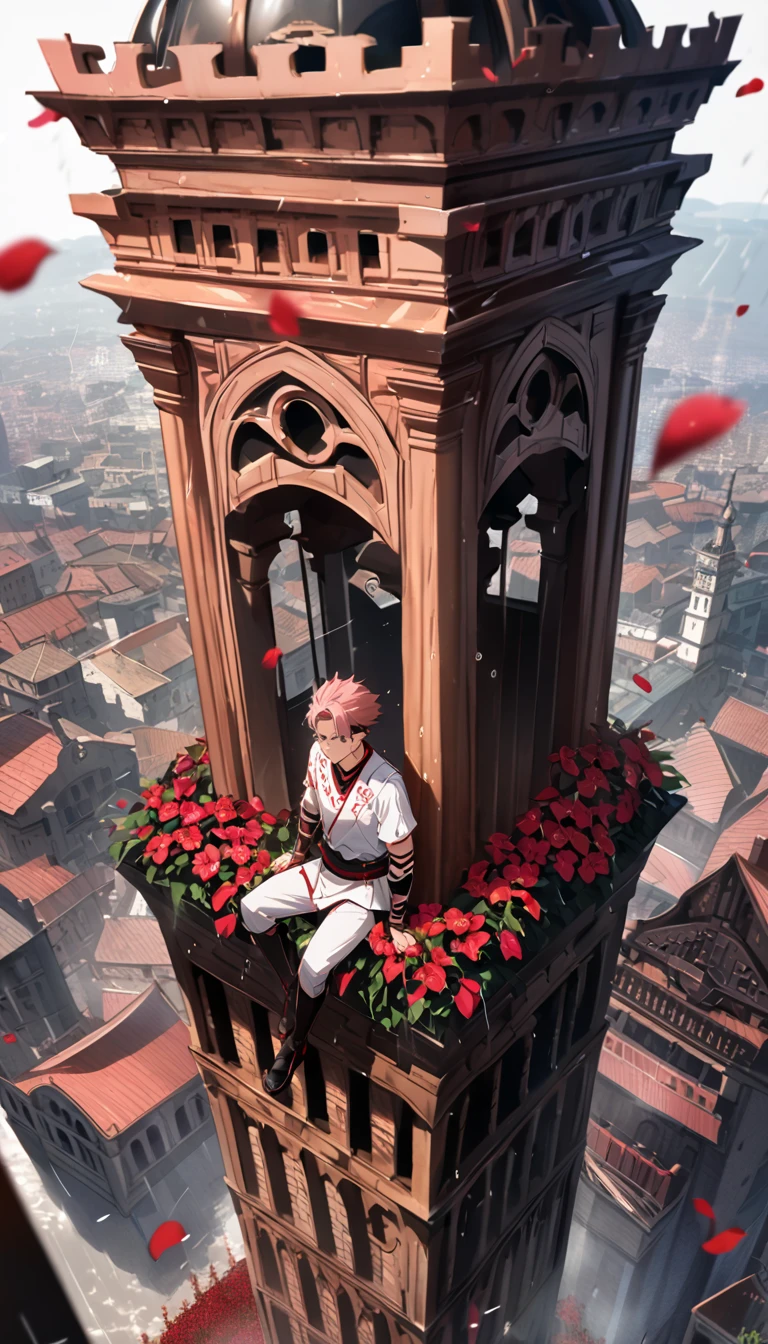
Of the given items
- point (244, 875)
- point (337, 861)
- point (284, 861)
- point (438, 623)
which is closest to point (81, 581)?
point (244, 875)

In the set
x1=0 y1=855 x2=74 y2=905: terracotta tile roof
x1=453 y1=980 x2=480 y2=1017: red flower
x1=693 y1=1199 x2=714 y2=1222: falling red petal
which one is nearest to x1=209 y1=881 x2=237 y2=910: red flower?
x1=453 y1=980 x2=480 y2=1017: red flower

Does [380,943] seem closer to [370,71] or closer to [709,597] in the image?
[370,71]

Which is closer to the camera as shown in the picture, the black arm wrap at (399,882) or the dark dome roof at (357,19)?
the dark dome roof at (357,19)

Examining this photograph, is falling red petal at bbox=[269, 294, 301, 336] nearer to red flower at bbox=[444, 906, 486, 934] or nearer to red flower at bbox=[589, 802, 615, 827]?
red flower at bbox=[444, 906, 486, 934]

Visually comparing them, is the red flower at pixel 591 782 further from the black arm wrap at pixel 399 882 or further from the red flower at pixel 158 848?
the red flower at pixel 158 848

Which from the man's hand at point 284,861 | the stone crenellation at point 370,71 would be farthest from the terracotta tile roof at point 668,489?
the man's hand at point 284,861

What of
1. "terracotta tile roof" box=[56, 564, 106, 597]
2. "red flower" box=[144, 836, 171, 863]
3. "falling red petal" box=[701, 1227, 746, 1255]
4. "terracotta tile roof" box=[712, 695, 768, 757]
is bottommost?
"falling red petal" box=[701, 1227, 746, 1255]
